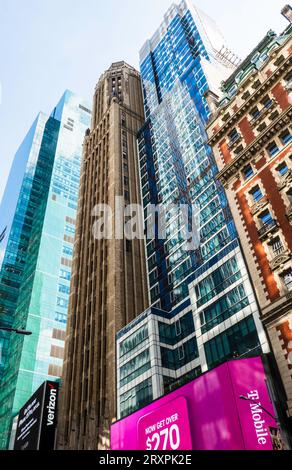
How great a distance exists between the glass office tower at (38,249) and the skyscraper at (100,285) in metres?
23.3

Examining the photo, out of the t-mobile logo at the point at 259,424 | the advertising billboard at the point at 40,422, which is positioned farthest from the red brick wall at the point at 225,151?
the advertising billboard at the point at 40,422

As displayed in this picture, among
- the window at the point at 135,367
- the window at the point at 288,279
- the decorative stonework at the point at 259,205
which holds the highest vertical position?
the decorative stonework at the point at 259,205

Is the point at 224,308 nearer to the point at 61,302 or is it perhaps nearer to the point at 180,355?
the point at 180,355

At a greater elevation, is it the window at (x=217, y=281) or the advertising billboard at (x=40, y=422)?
the window at (x=217, y=281)

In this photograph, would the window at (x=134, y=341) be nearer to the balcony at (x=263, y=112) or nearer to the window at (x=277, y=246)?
the window at (x=277, y=246)

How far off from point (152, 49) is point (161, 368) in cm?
10570

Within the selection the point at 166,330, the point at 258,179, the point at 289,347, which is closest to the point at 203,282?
the point at 166,330

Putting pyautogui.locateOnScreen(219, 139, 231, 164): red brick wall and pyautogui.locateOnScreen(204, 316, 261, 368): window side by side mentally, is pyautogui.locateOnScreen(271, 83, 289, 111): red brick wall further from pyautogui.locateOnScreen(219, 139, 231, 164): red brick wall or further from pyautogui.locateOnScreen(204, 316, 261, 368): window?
pyautogui.locateOnScreen(204, 316, 261, 368): window

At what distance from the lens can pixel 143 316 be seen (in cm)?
6019

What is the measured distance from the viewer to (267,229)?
36062mm

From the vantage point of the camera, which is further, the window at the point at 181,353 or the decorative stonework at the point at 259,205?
the window at the point at 181,353

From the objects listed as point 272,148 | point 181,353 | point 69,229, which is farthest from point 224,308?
point 69,229

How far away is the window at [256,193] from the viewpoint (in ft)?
130
